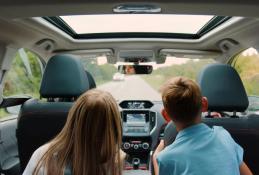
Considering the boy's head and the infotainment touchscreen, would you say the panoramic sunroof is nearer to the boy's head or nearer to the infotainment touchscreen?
the infotainment touchscreen

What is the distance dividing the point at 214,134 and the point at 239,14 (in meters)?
1.55

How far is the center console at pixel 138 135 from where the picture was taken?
613cm

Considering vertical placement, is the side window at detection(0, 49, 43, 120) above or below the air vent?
above

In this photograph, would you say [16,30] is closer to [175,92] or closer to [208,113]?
[208,113]

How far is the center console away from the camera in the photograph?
20.1 feet

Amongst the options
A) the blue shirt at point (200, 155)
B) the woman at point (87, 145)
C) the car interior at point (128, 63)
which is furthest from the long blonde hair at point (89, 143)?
the car interior at point (128, 63)

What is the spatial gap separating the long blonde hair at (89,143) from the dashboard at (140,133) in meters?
4.02

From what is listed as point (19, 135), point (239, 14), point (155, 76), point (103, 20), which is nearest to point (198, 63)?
point (155, 76)

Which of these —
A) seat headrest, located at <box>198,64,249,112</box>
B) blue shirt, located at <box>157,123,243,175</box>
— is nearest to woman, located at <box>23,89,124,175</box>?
blue shirt, located at <box>157,123,243,175</box>

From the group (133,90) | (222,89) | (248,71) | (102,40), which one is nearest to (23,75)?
(102,40)

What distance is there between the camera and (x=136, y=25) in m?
5.44

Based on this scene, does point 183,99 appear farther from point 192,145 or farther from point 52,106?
point 52,106

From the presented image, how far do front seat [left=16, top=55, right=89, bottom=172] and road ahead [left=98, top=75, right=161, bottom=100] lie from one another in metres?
2.69

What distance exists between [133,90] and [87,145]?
18.4 ft
